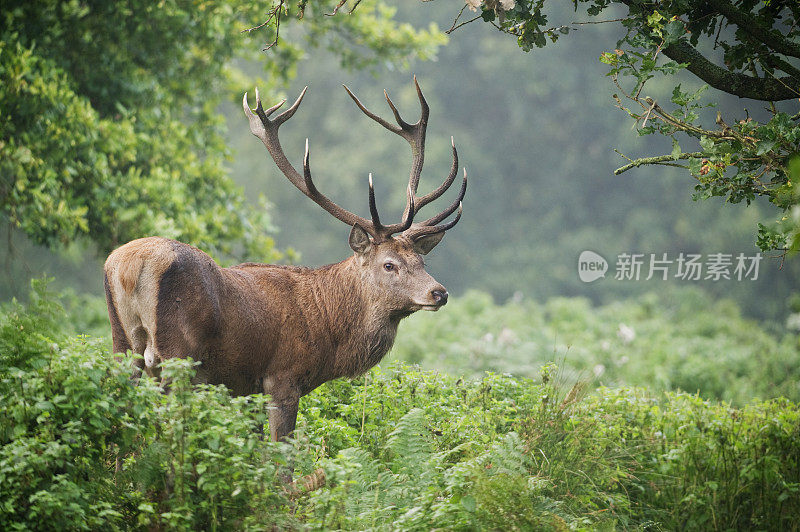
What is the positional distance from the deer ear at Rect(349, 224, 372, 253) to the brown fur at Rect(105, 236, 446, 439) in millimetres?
20

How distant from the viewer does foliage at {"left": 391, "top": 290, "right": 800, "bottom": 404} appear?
480 inches

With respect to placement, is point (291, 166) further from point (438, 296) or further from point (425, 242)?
point (438, 296)

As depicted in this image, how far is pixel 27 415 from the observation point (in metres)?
3.74

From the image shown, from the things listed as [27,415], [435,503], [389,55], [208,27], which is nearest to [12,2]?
[208,27]

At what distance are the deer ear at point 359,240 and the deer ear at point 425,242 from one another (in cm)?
38

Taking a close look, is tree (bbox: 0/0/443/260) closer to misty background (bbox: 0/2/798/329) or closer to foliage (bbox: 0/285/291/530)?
foliage (bbox: 0/285/291/530)

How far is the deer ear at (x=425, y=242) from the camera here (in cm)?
593

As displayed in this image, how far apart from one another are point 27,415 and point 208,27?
7184 millimetres

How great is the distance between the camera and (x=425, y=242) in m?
5.98

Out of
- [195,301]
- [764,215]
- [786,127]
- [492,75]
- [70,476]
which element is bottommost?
[70,476]

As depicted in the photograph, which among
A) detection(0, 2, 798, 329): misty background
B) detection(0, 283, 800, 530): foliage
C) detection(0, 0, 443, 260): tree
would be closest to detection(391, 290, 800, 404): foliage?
detection(0, 283, 800, 530): foliage

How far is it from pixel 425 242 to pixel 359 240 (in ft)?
1.82

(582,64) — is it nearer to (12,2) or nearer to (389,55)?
(389,55)

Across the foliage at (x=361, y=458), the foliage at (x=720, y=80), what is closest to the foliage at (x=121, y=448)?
the foliage at (x=361, y=458)
